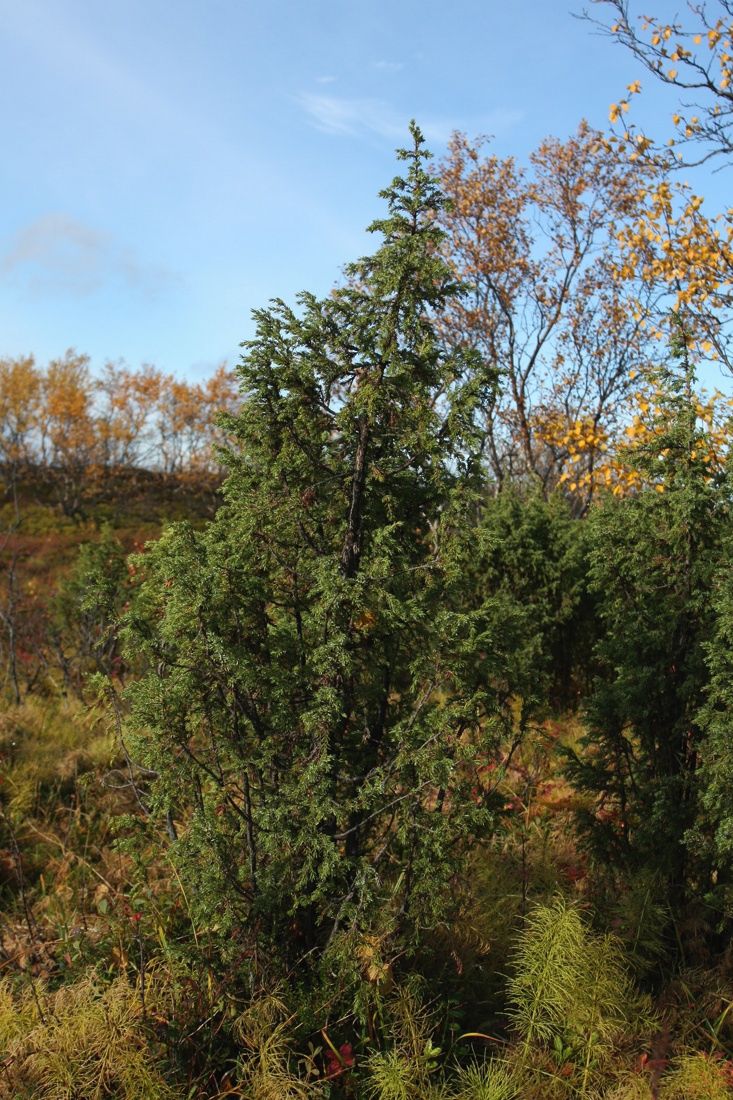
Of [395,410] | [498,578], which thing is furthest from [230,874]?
[498,578]

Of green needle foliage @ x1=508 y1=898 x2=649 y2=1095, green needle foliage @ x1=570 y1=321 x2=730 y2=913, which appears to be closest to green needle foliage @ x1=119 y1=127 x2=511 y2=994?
green needle foliage @ x1=508 y1=898 x2=649 y2=1095

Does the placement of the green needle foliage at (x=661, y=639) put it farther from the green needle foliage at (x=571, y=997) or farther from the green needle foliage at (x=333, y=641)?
the green needle foliage at (x=333, y=641)

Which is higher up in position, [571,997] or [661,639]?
[661,639]

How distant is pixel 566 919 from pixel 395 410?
2.43m

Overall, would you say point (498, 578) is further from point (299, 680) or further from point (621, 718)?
point (299, 680)

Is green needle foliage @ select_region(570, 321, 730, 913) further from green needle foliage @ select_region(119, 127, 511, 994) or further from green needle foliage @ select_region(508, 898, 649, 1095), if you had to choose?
green needle foliage @ select_region(119, 127, 511, 994)

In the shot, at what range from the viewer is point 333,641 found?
3.29 m

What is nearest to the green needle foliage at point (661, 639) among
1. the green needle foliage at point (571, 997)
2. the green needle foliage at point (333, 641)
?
the green needle foliage at point (571, 997)

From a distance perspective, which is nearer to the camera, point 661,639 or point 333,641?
point 333,641

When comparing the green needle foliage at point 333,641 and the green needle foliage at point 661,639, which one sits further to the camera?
the green needle foliage at point 661,639

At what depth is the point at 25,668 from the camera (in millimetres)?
9164

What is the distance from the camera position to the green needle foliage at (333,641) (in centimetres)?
331

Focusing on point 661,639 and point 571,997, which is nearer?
point 571,997

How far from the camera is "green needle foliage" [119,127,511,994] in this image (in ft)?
10.9
